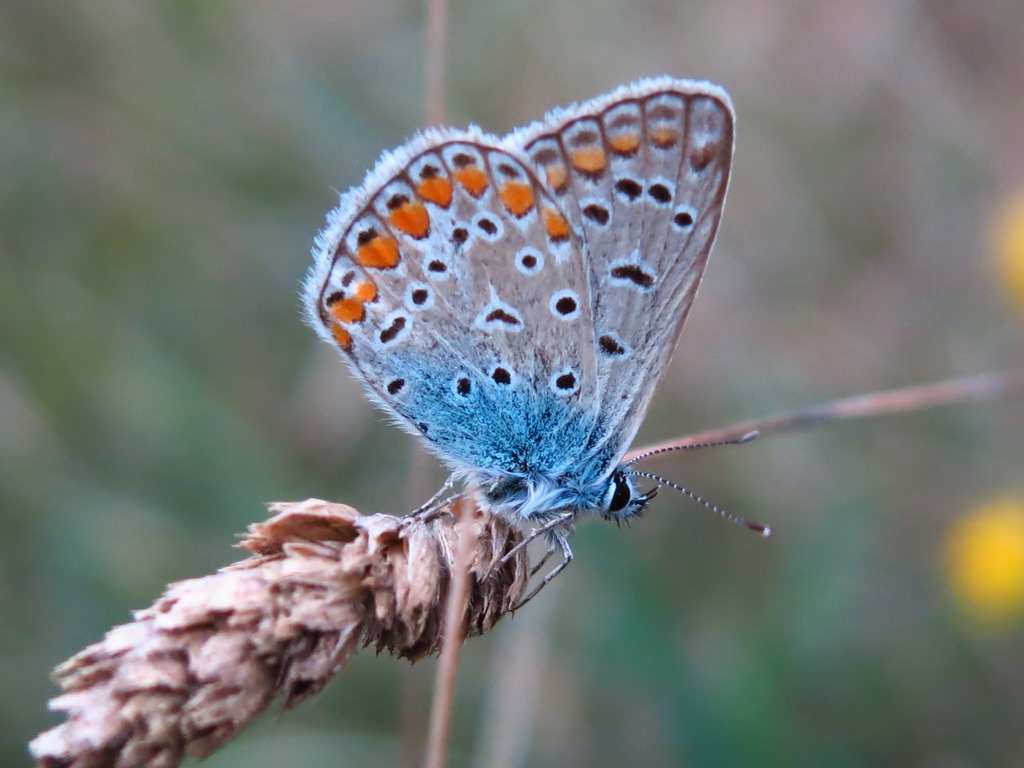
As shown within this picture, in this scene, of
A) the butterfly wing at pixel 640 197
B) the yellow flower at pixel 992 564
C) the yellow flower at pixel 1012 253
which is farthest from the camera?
the yellow flower at pixel 1012 253

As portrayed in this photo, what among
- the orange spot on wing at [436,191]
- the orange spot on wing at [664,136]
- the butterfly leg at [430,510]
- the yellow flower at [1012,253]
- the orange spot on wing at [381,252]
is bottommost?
the butterfly leg at [430,510]

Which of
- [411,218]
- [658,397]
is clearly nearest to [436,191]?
[411,218]

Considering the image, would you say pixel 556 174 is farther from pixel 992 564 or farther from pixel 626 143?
pixel 992 564

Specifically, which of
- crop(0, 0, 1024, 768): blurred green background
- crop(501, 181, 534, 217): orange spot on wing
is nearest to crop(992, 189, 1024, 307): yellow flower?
crop(0, 0, 1024, 768): blurred green background

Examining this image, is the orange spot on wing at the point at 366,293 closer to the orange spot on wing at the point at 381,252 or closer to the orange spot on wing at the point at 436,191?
the orange spot on wing at the point at 381,252

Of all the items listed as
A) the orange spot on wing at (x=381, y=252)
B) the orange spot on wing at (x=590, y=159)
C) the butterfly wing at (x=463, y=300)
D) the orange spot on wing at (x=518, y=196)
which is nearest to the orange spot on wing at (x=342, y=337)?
the butterfly wing at (x=463, y=300)

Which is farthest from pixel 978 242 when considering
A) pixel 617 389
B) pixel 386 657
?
pixel 386 657

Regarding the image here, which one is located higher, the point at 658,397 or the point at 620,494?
the point at 658,397

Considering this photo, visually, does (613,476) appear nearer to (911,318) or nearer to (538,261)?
(538,261)
